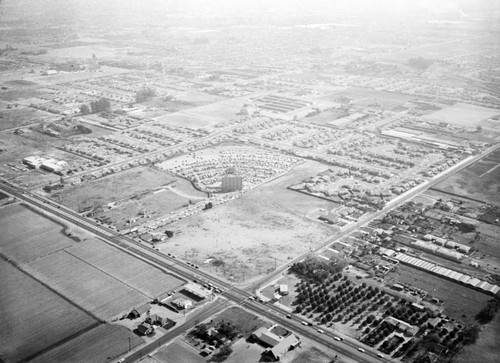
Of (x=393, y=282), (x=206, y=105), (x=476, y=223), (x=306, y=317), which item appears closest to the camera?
(x=306, y=317)

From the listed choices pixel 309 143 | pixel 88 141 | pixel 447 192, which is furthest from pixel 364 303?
pixel 88 141

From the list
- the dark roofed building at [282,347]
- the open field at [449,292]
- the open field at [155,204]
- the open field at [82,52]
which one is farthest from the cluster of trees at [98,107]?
the dark roofed building at [282,347]

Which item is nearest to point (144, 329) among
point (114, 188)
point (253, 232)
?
point (253, 232)

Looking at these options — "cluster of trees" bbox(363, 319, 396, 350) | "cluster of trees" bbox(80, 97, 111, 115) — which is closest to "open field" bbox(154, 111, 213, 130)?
"cluster of trees" bbox(80, 97, 111, 115)

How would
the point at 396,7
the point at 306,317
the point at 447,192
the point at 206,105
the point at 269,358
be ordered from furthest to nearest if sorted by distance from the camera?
the point at 396,7
the point at 206,105
the point at 447,192
the point at 306,317
the point at 269,358

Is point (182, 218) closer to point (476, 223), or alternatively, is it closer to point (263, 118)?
point (476, 223)

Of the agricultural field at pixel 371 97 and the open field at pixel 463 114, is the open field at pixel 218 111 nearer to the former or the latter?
the agricultural field at pixel 371 97

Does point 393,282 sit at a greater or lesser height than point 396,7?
lesser
